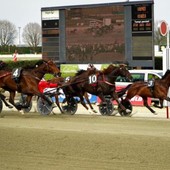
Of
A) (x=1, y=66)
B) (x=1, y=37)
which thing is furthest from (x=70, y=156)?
(x=1, y=37)

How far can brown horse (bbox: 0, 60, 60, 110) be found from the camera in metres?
15.0

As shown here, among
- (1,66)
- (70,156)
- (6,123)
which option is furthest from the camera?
(1,66)

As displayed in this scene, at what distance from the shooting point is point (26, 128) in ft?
37.6

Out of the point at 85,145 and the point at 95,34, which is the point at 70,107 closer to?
the point at 85,145

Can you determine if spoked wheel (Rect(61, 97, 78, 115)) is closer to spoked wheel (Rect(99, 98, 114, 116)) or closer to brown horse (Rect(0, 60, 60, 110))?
spoked wheel (Rect(99, 98, 114, 116))

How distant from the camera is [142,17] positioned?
2409 centimetres

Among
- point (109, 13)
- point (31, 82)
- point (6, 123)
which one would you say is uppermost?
point (109, 13)

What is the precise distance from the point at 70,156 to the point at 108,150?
0.78 metres

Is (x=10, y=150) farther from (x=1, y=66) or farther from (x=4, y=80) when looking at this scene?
(x=1, y=66)

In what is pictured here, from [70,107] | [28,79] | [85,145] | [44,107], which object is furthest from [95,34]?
[85,145]

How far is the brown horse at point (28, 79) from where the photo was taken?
49.4 feet

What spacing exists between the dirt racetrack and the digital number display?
11.9 m

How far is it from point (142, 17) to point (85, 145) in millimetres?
16029

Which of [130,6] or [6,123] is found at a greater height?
[130,6]
